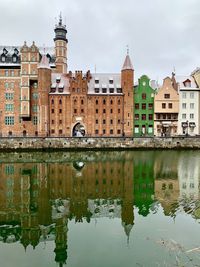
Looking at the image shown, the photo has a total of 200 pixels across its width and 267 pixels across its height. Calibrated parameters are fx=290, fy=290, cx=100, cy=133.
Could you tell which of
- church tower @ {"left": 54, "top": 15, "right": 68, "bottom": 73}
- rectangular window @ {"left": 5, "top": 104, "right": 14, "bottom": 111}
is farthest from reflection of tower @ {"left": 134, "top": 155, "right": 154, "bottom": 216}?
church tower @ {"left": 54, "top": 15, "right": 68, "bottom": 73}

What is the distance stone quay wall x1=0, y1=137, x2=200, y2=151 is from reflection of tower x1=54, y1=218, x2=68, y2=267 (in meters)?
41.3

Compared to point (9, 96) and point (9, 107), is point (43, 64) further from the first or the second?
point (9, 107)

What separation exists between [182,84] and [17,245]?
65646 mm

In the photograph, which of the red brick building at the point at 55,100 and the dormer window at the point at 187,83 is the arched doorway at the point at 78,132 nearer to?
the red brick building at the point at 55,100

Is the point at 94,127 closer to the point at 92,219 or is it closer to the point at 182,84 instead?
the point at 182,84

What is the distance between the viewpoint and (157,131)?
6975cm

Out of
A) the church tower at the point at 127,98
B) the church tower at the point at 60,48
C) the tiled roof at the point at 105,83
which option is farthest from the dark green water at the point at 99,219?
the church tower at the point at 60,48

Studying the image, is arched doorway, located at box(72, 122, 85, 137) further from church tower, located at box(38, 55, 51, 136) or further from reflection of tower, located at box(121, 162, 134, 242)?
reflection of tower, located at box(121, 162, 134, 242)

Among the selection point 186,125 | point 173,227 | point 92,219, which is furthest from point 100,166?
point 186,125

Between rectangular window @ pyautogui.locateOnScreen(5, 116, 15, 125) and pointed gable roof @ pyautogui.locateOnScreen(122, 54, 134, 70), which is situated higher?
pointed gable roof @ pyautogui.locateOnScreen(122, 54, 134, 70)

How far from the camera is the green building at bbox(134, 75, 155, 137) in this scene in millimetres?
70000

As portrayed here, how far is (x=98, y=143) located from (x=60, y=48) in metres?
31.9

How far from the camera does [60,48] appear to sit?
76.7 metres

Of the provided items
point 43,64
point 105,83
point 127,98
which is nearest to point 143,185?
point 127,98
